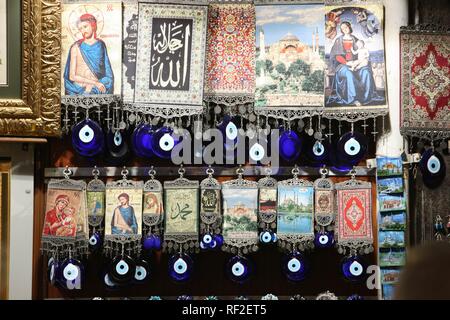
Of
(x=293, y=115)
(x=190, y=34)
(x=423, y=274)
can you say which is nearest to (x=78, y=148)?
(x=190, y=34)

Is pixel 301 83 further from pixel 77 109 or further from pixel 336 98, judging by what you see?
pixel 77 109

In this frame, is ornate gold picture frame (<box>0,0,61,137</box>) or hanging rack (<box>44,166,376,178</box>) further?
hanging rack (<box>44,166,376,178</box>)

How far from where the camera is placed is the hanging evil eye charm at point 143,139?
2.90m

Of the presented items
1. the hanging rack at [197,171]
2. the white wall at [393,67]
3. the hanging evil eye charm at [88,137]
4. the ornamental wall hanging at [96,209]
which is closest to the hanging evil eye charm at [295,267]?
the hanging rack at [197,171]

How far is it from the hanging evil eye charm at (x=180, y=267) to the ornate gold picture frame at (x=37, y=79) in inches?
26.6

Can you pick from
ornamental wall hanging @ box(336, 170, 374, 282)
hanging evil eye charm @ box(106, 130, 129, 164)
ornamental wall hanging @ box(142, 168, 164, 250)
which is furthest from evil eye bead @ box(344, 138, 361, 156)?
hanging evil eye charm @ box(106, 130, 129, 164)

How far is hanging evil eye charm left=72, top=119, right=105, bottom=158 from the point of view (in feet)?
9.53

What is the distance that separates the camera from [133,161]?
2990 mm

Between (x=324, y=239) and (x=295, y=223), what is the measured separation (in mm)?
131

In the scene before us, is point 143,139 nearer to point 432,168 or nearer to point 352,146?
point 352,146

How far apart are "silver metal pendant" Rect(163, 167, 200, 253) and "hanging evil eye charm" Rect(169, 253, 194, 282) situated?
31 mm

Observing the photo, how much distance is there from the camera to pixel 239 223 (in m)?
2.91

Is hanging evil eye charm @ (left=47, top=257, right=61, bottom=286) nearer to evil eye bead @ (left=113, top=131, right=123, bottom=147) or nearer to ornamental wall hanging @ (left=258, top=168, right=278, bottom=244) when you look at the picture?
evil eye bead @ (left=113, top=131, right=123, bottom=147)

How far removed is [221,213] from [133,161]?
0.41 meters
